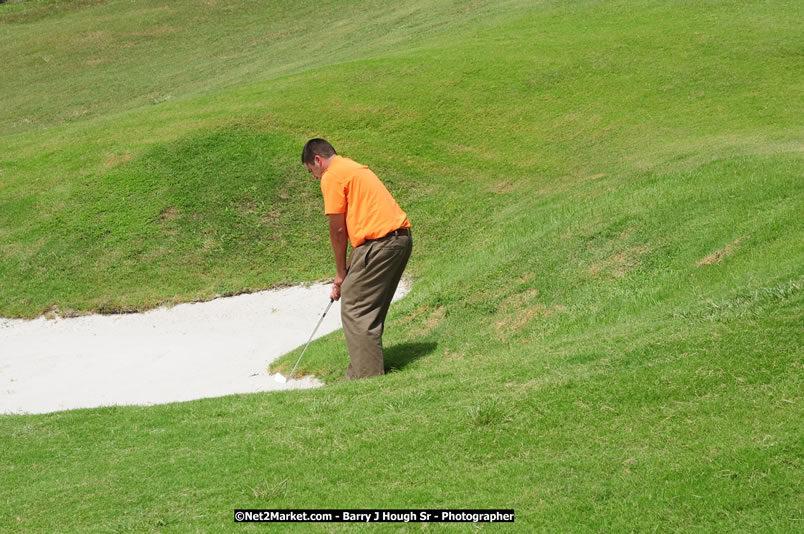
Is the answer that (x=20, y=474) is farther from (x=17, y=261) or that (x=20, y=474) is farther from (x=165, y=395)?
(x=17, y=261)

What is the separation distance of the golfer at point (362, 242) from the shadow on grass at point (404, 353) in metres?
0.69

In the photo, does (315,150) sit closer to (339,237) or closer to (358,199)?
(358,199)

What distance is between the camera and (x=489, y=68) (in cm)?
2714

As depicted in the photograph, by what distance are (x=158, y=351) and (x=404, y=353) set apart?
654 cm

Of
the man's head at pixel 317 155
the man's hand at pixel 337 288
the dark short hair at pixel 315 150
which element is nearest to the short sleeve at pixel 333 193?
the man's head at pixel 317 155

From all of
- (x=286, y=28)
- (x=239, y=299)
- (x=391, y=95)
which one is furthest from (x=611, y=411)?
(x=286, y=28)

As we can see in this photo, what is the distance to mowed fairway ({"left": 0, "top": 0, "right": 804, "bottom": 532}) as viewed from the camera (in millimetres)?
6070

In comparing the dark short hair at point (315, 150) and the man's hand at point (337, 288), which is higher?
the dark short hair at point (315, 150)

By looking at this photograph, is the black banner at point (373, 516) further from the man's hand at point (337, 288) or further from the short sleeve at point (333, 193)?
the short sleeve at point (333, 193)

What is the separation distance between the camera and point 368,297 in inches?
402

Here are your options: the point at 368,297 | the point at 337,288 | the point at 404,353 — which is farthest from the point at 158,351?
the point at 368,297

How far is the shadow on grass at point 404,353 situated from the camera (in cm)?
1095

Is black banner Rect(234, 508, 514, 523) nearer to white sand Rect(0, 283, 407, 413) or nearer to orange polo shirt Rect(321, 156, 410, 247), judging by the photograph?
orange polo shirt Rect(321, 156, 410, 247)

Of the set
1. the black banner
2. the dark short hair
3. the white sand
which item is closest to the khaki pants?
the dark short hair
